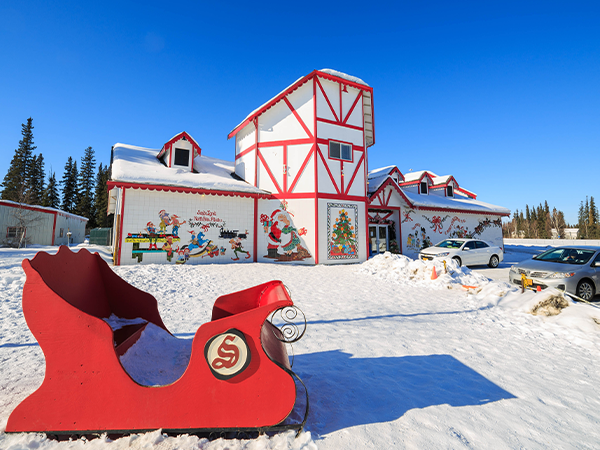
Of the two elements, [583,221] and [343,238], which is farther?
[583,221]

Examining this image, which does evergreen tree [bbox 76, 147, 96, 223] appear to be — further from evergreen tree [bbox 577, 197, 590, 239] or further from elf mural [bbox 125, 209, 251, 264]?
evergreen tree [bbox 577, 197, 590, 239]

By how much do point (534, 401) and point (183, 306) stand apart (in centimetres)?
602

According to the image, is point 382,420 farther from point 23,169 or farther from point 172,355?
point 23,169

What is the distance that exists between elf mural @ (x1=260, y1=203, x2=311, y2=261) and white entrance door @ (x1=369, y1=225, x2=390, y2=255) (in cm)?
659

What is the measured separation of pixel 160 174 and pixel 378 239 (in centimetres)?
1306

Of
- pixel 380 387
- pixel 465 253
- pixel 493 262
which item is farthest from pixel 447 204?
pixel 380 387

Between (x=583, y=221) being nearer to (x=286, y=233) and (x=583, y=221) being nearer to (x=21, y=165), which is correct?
(x=286, y=233)

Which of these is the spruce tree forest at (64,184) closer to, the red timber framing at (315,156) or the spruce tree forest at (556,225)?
the red timber framing at (315,156)

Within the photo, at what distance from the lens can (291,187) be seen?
1371cm

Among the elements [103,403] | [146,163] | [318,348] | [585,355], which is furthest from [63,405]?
[146,163]

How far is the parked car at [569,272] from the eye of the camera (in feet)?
24.3

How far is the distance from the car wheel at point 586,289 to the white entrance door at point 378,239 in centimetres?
1096

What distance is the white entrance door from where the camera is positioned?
18.3 meters

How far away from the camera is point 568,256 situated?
836 cm
